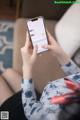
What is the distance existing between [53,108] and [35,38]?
35 cm

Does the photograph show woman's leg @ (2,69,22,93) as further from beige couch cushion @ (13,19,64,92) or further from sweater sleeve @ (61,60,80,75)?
sweater sleeve @ (61,60,80,75)

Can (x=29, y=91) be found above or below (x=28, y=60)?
below

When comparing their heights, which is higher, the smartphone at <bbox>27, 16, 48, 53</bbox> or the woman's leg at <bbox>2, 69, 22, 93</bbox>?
the smartphone at <bbox>27, 16, 48, 53</bbox>

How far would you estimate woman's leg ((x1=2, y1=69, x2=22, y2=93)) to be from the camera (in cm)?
122

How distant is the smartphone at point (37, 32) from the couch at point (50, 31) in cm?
15

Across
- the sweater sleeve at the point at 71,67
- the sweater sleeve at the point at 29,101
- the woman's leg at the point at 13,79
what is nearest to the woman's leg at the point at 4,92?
the woman's leg at the point at 13,79

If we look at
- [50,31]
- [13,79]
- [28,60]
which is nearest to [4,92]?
[13,79]

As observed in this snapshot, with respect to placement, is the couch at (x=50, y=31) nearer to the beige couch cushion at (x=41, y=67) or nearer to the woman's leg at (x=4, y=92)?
the beige couch cushion at (x=41, y=67)

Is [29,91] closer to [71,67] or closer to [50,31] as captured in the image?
[71,67]

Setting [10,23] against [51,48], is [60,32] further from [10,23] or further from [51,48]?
[10,23]

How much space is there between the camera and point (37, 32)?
1.16 meters

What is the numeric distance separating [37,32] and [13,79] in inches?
9.2

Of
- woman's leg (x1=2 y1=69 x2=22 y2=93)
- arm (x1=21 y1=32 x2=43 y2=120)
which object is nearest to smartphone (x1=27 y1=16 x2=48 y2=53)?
arm (x1=21 y1=32 x2=43 y2=120)

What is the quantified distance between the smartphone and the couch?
5.7 inches
